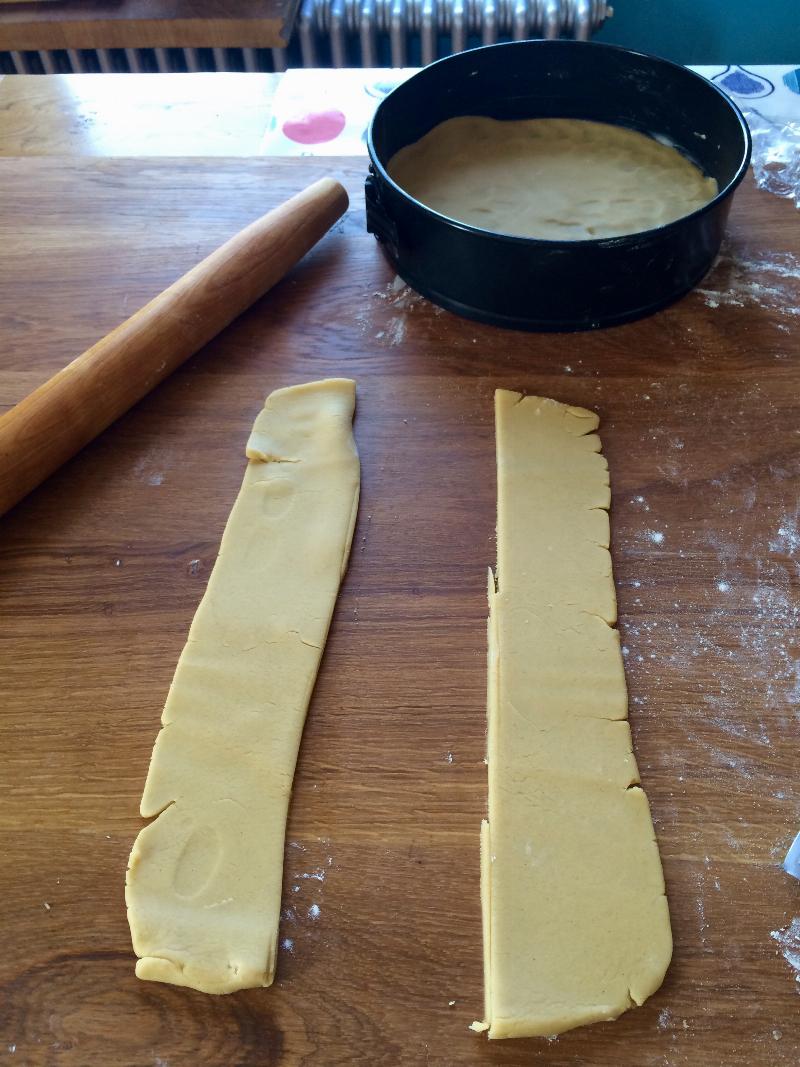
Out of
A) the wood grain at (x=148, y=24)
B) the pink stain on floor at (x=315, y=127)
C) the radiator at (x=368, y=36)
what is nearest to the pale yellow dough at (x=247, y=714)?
the pink stain on floor at (x=315, y=127)

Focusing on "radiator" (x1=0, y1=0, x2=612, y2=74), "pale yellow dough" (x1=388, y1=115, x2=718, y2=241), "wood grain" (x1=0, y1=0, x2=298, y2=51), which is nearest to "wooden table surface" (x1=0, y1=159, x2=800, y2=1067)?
"pale yellow dough" (x1=388, y1=115, x2=718, y2=241)

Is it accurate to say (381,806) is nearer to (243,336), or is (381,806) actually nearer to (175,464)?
(175,464)

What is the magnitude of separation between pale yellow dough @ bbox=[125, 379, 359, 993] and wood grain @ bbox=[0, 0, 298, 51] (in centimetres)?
147

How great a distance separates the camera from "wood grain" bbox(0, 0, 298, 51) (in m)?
2.14

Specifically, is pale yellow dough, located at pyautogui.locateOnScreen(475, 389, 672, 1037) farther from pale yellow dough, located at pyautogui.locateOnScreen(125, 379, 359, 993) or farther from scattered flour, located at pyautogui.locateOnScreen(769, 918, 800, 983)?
pale yellow dough, located at pyautogui.locateOnScreen(125, 379, 359, 993)

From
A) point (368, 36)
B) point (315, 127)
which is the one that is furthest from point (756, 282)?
point (368, 36)

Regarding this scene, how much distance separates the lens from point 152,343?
3.87 ft

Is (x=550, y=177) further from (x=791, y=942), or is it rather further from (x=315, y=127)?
(x=791, y=942)

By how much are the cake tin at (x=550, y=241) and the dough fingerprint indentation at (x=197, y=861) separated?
2.71ft

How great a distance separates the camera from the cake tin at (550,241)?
117 cm

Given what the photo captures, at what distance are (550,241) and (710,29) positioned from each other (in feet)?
5.95

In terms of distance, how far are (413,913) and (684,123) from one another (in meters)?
1.31

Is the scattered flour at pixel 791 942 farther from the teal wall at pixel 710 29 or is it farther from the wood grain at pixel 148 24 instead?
the teal wall at pixel 710 29

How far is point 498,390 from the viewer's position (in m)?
1.19
